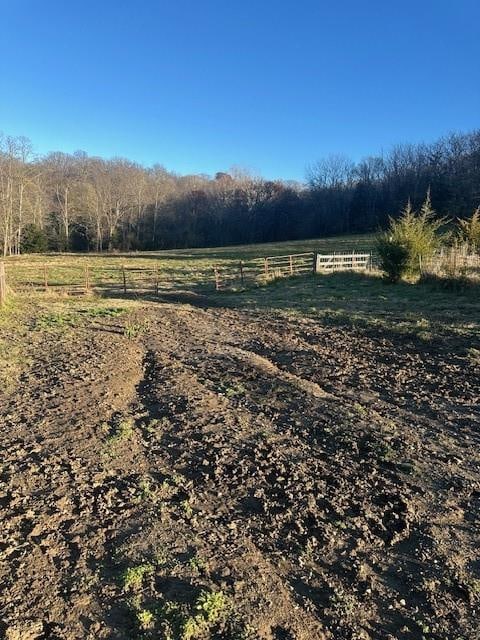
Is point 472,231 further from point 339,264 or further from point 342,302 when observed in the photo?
point 342,302

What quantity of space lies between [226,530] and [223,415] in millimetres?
2488

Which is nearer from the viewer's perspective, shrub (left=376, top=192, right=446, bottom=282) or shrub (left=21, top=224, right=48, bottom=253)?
shrub (left=376, top=192, right=446, bottom=282)

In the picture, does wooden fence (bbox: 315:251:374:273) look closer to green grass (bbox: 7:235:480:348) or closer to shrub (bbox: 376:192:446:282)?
green grass (bbox: 7:235:480:348)

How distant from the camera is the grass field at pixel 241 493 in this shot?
2.87 m

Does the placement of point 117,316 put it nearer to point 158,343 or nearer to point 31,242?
point 158,343

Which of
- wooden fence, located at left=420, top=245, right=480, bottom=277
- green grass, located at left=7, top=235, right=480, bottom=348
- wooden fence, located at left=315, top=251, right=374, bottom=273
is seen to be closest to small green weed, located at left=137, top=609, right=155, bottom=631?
green grass, located at left=7, top=235, right=480, bottom=348

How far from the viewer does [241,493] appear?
4.22 meters

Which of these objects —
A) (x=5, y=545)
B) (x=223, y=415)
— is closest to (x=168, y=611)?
(x=5, y=545)

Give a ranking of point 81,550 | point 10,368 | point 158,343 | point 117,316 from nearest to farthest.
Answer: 1. point 81,550
2. point 10,368
3. point 158,343
4. point 117,316

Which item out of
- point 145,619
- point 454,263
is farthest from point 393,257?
point 145,619

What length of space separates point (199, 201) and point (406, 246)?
68136 millimetres

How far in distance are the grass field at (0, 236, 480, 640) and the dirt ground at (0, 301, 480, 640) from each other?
1 centimetres

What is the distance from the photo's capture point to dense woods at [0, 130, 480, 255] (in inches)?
2339

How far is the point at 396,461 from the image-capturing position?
4.79 m
